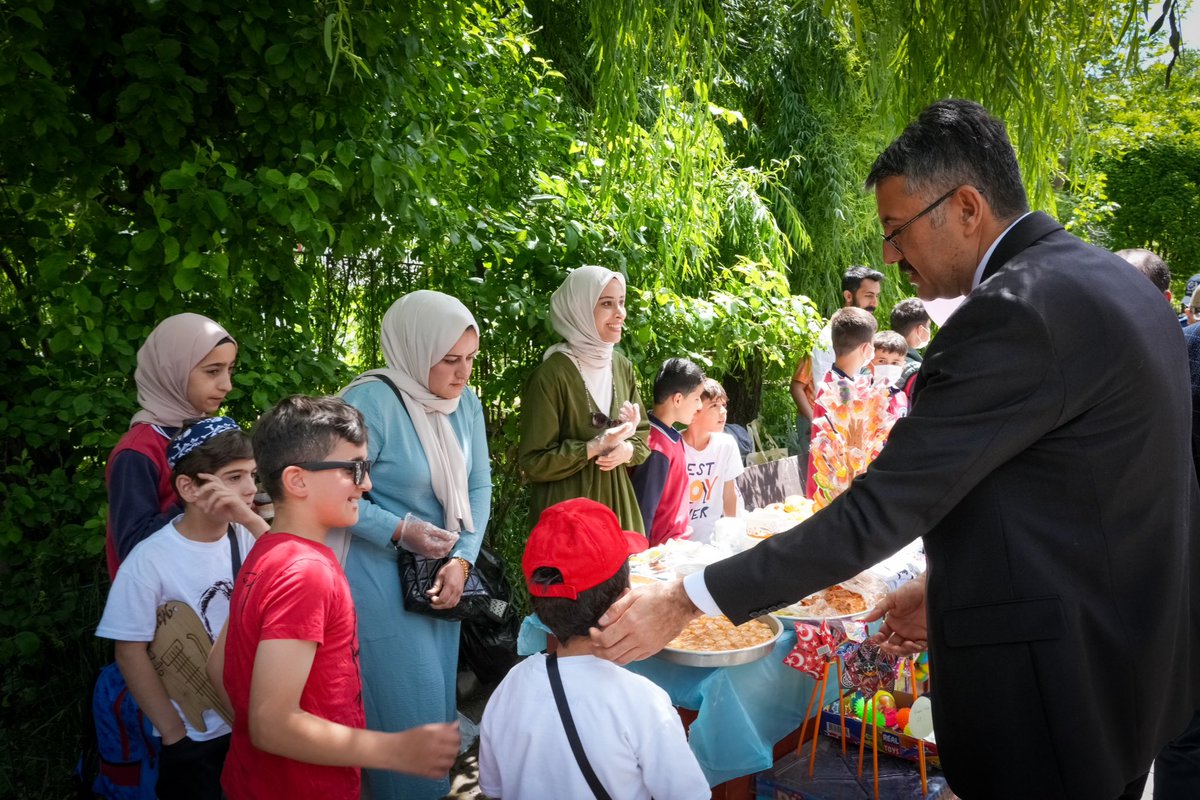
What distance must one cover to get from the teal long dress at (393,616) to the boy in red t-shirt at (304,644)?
601 mm

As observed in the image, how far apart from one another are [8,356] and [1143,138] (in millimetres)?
20099

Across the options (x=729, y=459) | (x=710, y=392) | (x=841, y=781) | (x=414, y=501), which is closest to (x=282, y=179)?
(x=414, y=501)

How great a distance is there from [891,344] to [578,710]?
472cm

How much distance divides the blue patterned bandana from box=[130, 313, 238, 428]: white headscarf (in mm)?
297

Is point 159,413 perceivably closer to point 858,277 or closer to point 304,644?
point 304,644

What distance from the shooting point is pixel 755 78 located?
27.9 feet

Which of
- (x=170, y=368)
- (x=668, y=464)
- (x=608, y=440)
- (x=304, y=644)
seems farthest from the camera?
(x=668, y=464)

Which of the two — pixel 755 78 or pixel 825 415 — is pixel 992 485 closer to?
pixel 825 415

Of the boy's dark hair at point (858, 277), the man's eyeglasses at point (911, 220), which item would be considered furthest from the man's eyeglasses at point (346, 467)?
the boy's dark hair at point (858, 277)

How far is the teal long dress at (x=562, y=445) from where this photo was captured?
3975mm

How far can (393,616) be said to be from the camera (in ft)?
9.24

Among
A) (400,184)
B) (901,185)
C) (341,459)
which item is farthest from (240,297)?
(901,185)

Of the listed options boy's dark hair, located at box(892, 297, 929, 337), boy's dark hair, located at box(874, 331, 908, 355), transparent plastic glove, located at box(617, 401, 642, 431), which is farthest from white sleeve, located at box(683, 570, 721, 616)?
boy's dark hair, located at box(892, 297, 929, 337)

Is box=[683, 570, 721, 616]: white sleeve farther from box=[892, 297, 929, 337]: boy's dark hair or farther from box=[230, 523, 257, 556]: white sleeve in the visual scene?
box=[892, 297, 929, 337]: boy's dark hair
